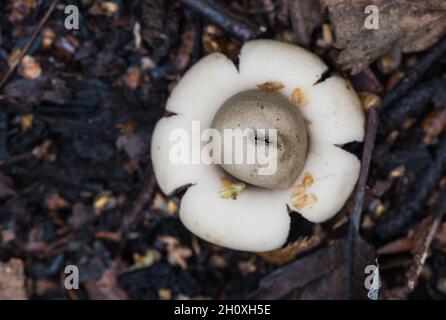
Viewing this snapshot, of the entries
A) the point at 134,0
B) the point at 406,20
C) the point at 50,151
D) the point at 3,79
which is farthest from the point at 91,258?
the point at 406,20

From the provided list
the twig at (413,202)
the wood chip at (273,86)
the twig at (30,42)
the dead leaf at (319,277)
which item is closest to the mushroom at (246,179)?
the wood chip at (273,86)

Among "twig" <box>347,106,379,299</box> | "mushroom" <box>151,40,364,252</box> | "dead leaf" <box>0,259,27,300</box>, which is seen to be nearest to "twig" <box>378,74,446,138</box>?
"twig" <box>347,106,379,299</box>

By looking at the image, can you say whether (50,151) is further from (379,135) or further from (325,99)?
(379,135)

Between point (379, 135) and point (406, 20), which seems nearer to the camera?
point (406, 20)

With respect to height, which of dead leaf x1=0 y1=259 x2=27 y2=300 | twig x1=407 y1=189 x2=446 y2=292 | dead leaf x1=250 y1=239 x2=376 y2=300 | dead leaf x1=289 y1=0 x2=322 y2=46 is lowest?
dead leaf x1=0 y1=259 x2=27 y2=300

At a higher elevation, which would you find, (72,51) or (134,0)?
(134,0)

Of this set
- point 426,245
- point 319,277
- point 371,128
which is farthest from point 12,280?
point 426,245

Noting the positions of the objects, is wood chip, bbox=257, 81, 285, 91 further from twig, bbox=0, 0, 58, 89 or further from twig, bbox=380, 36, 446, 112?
twig, bbox=0, 0, 58, 89
